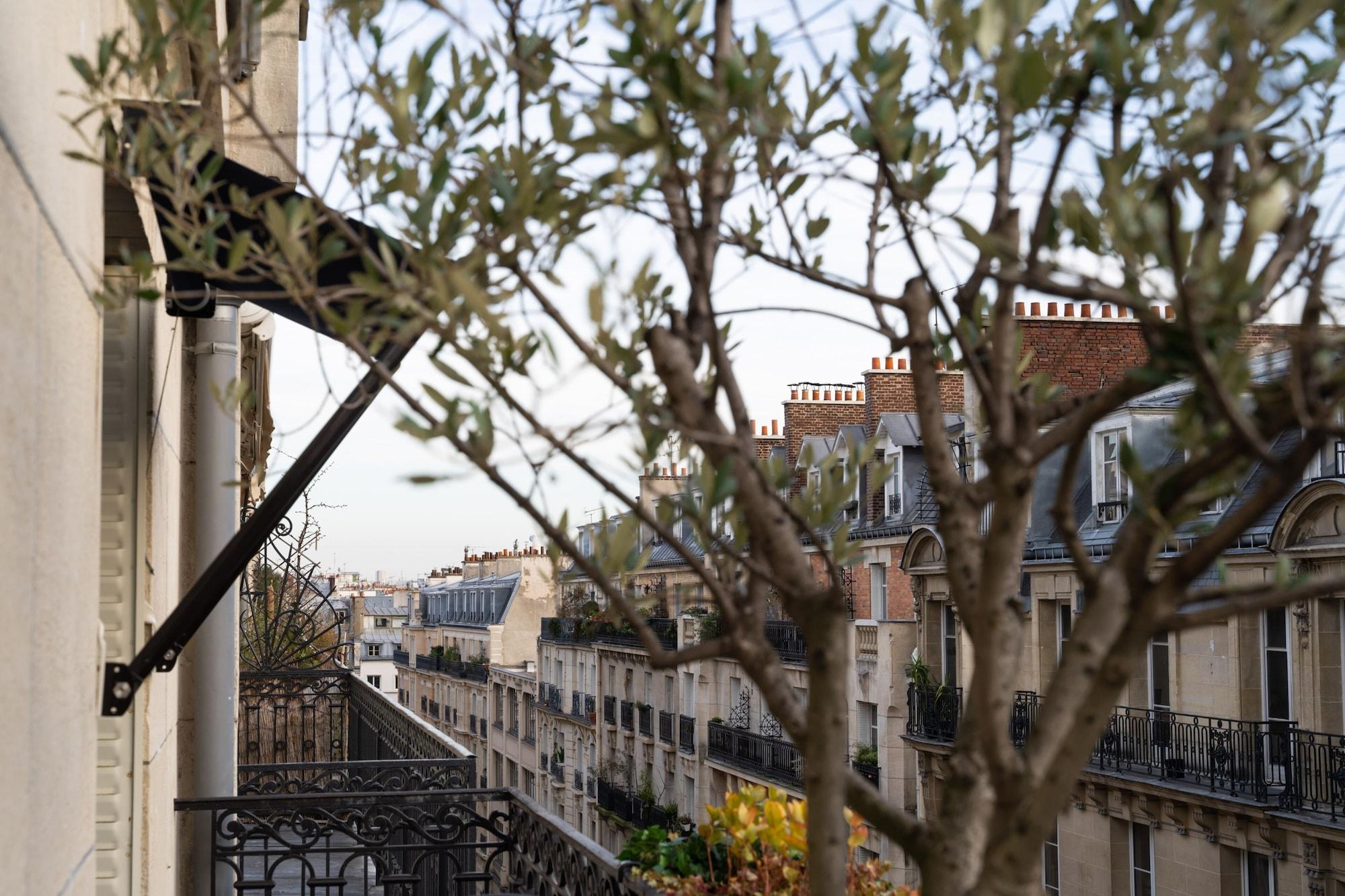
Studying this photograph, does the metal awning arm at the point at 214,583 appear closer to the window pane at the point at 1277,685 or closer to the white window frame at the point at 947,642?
the window pane at the point at 1277,685

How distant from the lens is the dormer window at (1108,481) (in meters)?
21.8

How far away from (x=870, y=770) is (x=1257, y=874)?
1142 centimetres

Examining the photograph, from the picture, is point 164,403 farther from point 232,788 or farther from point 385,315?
point 385,315

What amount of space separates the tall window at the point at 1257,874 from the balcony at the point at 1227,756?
98cm

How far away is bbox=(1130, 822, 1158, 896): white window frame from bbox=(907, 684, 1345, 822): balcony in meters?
0.96

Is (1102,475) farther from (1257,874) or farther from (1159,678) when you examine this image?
(1257,874)

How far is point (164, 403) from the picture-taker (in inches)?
186

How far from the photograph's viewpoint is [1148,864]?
68.9 ft

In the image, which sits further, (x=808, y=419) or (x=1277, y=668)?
(x=808, y=419)

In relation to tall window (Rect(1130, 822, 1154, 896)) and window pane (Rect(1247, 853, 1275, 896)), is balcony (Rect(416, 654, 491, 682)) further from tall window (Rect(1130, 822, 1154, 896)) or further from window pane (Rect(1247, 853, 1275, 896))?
window pane (Rect(1247, 853, 1275, 896))

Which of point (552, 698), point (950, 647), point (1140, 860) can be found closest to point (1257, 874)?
point (1140, 860)

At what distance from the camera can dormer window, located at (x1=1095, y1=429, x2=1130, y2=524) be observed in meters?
21.8

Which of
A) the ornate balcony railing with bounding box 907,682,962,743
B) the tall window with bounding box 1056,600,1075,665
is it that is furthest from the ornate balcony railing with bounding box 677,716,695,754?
the tall window with bounding box 1056,600,1075,665

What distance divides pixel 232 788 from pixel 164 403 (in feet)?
7.30
